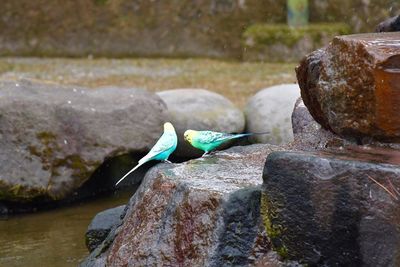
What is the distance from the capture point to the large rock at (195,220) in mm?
3996

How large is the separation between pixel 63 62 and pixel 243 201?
9914mm

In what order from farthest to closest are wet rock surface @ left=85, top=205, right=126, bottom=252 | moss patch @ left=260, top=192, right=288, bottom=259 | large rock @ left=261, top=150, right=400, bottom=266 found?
wet rock surface @ left=85, top=205, right=126, bottom=252 < moss patch @ left=260, top=192, right=288, bottom=259 < large rock @ left=261, top=150, right=400, bottom=266

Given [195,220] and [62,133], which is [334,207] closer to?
[195,220]

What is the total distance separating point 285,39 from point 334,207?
9.87 metres

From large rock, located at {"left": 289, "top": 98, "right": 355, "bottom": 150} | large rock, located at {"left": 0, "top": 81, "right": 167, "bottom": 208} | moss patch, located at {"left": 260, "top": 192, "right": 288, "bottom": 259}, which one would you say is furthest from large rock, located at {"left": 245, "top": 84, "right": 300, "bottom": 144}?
moss patch, located at {"left": 260, "top": 192, "right": 288, "bottom": 259}

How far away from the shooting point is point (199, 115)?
8.08 metres

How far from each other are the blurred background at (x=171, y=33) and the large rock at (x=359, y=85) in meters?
8.30

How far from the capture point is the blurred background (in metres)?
13.2

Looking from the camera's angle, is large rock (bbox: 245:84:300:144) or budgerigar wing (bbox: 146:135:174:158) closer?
budgerigar wing (bbox: 146:135:174:158)

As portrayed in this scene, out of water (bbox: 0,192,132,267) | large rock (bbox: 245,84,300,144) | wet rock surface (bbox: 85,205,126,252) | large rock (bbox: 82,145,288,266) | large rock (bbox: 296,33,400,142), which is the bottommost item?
water (bbox: 0,192,132,267)

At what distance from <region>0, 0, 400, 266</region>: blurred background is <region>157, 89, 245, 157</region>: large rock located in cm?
397

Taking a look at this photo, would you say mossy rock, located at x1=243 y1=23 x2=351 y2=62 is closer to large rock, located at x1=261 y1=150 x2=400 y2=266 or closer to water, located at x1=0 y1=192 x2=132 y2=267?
water, located at x1=0 y1=192 x2=132 y2=267

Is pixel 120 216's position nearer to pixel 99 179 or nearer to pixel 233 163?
pixel 233 163

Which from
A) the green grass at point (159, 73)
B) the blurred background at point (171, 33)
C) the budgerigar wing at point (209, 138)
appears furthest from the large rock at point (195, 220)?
the blurred background at point (171, 33)
